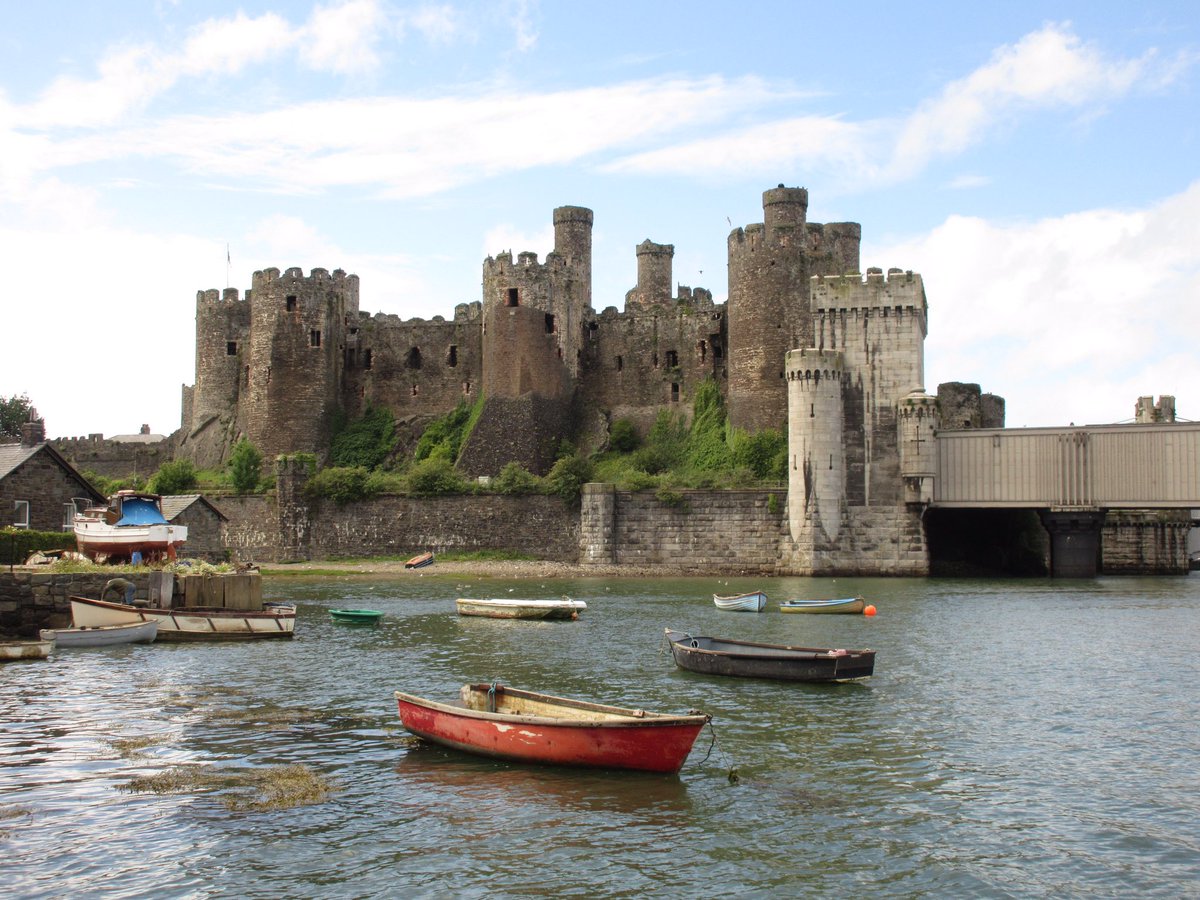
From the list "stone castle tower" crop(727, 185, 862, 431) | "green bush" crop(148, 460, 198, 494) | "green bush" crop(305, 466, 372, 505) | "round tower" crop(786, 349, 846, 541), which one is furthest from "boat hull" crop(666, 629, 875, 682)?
"green bush" crop(148, 460, 198, 494)

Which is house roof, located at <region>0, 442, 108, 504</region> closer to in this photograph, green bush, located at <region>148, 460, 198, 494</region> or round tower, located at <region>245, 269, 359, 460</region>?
green bush, located at <region>148, 460, 198, 494</region>

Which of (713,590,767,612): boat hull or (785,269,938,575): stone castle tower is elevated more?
(785,269,938,575): stone castle tower

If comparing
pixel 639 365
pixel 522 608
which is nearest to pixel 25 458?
pixel 522 608

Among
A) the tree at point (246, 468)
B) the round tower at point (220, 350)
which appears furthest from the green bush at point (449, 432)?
the round tower at point (220, 350)

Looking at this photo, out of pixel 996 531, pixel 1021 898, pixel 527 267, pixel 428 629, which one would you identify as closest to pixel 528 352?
pixel 527 267

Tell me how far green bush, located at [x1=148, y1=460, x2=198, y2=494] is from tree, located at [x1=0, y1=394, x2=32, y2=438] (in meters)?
41.0

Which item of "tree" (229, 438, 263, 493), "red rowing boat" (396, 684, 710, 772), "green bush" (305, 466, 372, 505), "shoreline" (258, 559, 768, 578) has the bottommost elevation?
"red rowing boat" (396, 684, 710, 772)

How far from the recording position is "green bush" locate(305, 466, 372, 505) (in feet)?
217

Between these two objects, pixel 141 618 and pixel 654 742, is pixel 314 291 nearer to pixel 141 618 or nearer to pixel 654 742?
pixel 141 618

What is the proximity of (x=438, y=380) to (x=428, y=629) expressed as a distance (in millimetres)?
36875

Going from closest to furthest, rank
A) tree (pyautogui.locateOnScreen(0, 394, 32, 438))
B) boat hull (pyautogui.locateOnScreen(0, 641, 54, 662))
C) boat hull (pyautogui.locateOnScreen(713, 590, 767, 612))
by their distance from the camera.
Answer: boat hull (pyautogui.locateOnScreen(0, 641, 54, 662)) < boat hull (pyautogui.locateOnScreen(713, 590, 767, 612)) < tree (pyautogui.locateOnScreen(0, 394, 32, 438))

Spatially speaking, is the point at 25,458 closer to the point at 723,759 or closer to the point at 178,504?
the point at 178,504

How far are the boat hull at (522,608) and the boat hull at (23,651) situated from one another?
50.8 ft

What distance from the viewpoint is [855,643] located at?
33500 millimetres
